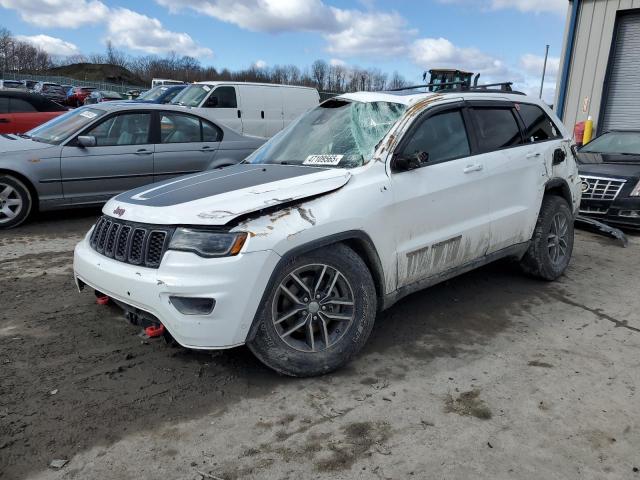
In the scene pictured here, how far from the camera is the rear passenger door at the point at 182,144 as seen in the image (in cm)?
768

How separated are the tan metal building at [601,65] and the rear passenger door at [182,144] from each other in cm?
1035

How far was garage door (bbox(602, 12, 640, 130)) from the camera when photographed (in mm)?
13266

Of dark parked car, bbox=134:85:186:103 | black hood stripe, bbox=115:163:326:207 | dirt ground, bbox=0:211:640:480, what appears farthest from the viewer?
dark parked car, bbox=134:85:186:103

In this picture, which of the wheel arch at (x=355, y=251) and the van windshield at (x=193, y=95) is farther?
the van windshield at (x=193, y=95)

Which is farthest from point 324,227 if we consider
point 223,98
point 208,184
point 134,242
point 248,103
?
point 248,103

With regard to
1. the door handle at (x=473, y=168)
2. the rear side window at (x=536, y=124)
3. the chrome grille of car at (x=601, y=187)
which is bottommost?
the chrome grille of car at (x=601, y=187)

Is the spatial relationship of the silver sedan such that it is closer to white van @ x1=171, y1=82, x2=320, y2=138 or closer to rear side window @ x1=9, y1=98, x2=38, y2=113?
rear side window @ x1=9, y1=98, x2=38, y2=113

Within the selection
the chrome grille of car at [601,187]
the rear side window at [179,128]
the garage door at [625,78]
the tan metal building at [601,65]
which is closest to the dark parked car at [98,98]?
the rear side window at [179,128]

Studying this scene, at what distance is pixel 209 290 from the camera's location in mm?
2877

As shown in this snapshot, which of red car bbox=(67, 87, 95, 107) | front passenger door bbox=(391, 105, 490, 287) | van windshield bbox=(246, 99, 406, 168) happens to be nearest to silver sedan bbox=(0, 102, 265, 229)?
van windshield bbox=(246, 99, 406, 168)

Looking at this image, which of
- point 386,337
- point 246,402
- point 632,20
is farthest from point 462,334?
point 632,20

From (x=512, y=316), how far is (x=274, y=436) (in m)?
2.43

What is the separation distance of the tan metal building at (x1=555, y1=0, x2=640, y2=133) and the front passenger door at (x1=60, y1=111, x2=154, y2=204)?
1134cm

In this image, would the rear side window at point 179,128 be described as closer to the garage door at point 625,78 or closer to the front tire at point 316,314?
the front tire at point 316,314
